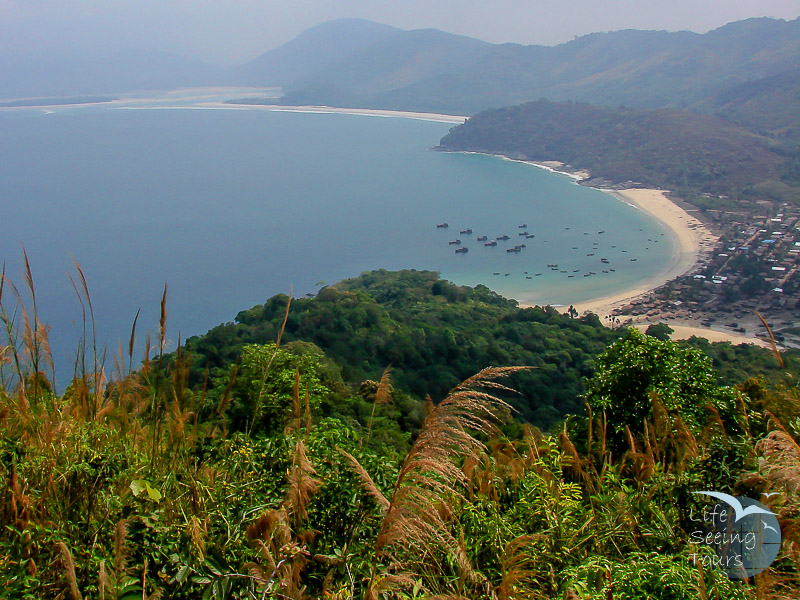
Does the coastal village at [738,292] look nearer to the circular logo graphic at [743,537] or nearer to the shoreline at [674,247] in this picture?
the shoreline at [674,247]

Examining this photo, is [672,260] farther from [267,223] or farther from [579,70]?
[579,70]

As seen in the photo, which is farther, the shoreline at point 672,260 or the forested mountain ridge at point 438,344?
the shoreline at point 672,260

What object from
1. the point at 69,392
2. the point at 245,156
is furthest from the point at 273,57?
the point at 69,392

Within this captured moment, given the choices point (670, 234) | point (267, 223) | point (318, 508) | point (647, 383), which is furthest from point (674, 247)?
point (318, 508)

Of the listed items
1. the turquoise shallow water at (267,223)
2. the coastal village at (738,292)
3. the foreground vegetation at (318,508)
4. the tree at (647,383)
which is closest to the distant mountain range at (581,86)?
the turquoise shallow water at (267,223)

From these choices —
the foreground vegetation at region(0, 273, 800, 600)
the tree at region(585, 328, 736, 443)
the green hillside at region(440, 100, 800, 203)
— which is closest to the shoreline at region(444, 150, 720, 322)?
the green hillside at region(440, 100, 800, 203)

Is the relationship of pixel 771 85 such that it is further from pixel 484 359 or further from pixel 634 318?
pixel 484 359
